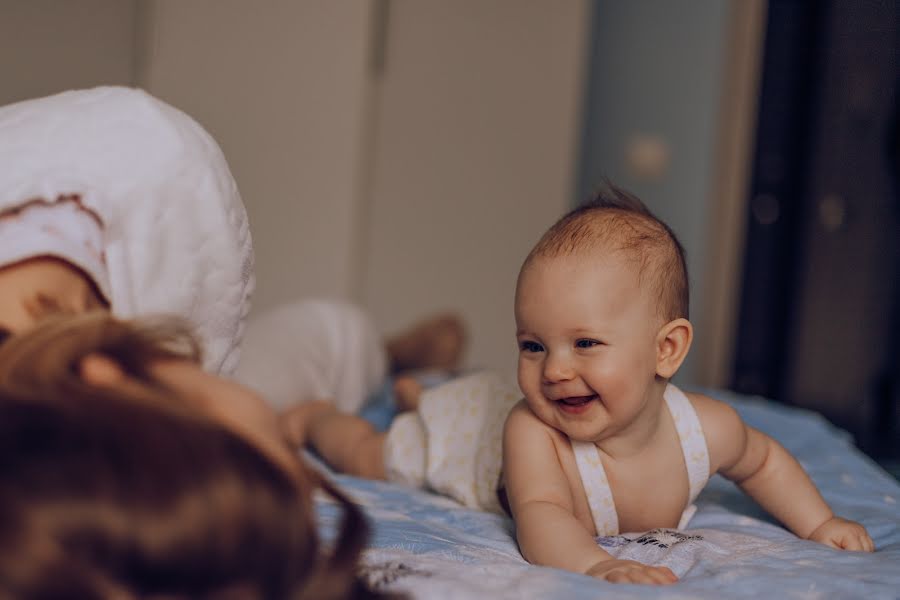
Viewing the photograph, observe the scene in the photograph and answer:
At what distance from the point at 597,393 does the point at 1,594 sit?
0.62m

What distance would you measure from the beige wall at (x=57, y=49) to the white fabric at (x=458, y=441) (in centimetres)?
58

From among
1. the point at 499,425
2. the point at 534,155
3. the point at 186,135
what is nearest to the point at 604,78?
the point at 534,155

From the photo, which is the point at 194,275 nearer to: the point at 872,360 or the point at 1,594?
the point at 1,594

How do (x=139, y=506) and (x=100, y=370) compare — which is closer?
(x=139, y=506)

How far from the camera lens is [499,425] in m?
1.20

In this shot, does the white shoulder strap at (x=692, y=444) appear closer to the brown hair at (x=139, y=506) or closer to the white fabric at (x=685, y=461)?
the white fabric at (x=685, y=461)

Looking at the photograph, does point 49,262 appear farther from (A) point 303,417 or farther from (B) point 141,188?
(A) point 303,417

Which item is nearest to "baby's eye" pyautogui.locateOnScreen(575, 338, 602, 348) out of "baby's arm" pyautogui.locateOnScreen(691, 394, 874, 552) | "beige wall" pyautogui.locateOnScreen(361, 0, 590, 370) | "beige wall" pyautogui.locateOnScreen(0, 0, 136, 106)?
"baby's arm" pyautogui.locateOnScreen(691, 394, 874, 552)

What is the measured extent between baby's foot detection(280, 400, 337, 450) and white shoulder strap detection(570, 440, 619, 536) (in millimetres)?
570

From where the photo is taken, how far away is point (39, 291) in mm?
771

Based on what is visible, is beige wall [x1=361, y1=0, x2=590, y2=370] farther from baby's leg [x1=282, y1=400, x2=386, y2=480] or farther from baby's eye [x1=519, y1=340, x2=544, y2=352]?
baby's eye [x1=519, y1=340, x2=544, y2=352]

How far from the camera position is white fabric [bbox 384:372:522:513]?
1.14 metres

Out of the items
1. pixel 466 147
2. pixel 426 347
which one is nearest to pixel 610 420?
pixel 426 347

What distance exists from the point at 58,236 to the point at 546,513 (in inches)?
20.2
